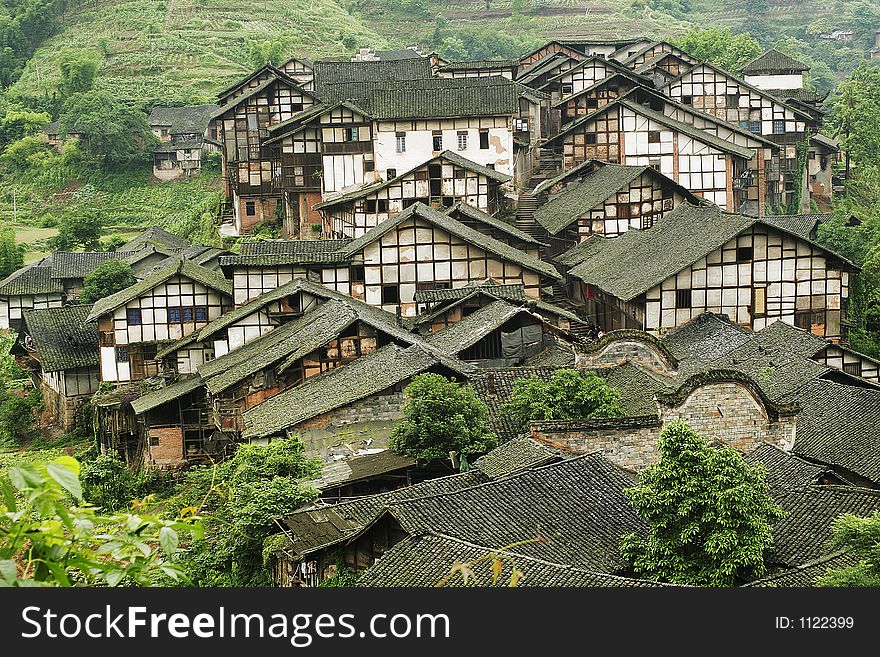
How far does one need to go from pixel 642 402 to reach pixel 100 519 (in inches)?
965

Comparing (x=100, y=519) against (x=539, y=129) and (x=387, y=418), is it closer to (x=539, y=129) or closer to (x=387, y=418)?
(x=387, y=418)

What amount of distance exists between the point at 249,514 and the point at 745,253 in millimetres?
24190

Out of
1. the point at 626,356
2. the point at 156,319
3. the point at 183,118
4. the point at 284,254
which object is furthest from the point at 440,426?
the point at 183,118

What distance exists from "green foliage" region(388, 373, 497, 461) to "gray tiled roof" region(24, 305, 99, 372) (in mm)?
20802

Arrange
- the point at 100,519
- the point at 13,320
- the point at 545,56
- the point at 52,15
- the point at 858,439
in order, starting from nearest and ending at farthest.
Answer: the point at 100,519, the point at 858,439, the point at 13,320, the point at 545,56, the point at 52,15

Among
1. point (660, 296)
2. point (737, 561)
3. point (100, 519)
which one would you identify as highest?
point (100, 519)

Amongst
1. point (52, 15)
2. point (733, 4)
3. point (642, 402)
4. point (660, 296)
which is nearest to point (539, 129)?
point (660, 296)

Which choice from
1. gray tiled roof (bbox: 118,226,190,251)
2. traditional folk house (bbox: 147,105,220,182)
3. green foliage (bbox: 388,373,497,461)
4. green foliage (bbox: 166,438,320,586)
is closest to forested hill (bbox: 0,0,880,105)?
traditional folk house (bbox: 147,105,220,182)

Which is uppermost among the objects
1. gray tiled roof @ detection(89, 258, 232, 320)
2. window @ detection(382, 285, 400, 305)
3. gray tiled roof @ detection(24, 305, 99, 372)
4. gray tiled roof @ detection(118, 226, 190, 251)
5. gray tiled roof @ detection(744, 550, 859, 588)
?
gray tiled roof @ detection(744, 550, 859, 588)

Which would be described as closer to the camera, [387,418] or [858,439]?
[858,439]

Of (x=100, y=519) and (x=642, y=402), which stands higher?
(x=100, y=519)

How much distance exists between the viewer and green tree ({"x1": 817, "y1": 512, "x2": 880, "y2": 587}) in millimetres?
18500

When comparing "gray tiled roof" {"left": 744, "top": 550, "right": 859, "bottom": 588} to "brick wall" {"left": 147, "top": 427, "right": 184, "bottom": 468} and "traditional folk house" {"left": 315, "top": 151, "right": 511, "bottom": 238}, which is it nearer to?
"brick wall" {"left": 147, "top": 427, "right": 184, "bottom": 468}

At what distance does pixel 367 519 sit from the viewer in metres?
23.7
